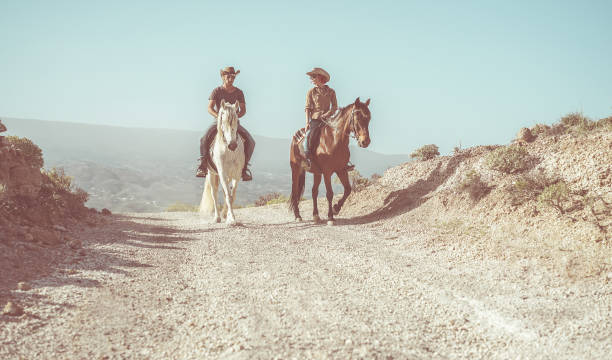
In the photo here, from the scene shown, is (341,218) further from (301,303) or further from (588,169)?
(301,303)

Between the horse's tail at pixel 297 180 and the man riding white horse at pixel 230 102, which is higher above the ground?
the man riding white horse at pixel 230 102

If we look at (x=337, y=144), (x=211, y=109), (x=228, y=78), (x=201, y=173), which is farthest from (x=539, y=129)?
(x=201, y=173)

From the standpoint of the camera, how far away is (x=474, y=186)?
1006 centimetres

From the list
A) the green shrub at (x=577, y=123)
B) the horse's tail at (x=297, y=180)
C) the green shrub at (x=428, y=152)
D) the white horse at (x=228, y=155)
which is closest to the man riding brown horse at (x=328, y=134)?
the horse's tail at (x=297, y=180)

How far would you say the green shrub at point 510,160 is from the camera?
32.9ft

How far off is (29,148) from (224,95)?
17.0ft

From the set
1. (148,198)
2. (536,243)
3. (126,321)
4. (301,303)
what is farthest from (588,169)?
(148,198)

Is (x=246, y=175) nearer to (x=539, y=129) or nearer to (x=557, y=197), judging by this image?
(x=557, y=197)

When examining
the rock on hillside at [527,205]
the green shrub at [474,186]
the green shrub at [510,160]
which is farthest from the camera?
the green shrub at [510,160]

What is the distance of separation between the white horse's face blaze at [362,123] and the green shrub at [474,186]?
8.55ft

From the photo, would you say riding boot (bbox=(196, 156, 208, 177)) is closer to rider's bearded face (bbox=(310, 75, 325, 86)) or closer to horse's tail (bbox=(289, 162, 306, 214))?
horse's tail (bbox=(289, 162, 306, 214))

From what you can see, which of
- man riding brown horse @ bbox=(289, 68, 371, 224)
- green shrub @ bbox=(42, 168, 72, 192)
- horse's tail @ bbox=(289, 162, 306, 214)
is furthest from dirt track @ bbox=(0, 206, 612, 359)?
horse's tail @ bbox=(289, 162, 306, 214)

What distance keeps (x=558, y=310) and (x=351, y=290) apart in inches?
88.8

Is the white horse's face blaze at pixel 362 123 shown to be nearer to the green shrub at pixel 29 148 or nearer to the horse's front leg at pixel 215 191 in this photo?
the horse's front leg at pixel 215 191
